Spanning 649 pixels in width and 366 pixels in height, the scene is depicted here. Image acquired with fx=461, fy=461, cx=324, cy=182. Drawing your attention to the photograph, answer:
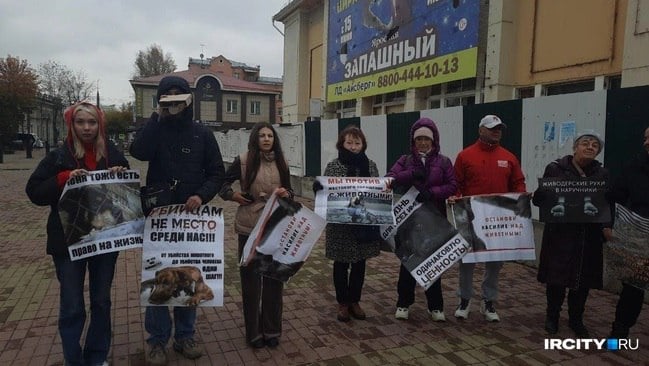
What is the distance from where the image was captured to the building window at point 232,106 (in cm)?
5022

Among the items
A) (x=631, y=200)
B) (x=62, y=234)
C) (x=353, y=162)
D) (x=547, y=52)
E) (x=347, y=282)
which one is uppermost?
(x=547, y=52)

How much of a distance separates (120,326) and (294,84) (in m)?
18.3

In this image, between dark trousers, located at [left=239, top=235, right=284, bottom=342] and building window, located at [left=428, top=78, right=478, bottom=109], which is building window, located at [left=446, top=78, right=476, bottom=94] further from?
dark trousers, located at [left=239, top=235, right=284, bottom=342]

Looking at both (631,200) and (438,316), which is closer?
(631,200)

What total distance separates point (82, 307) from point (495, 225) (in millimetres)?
3388

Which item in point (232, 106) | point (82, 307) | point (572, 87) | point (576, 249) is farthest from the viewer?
point (232, 106)

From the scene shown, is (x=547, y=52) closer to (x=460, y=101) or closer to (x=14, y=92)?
(x=460, y=101)

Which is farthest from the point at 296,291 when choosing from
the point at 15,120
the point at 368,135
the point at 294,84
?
the point at 15,120

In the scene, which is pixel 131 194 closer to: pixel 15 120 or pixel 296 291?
pixel 296 291

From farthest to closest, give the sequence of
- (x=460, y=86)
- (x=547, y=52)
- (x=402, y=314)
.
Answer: (x=460, y=86)
(x=547, y=52)
(x=402, y=314)

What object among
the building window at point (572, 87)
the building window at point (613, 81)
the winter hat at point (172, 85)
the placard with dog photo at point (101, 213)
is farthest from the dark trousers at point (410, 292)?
the building window at point (572, 87)

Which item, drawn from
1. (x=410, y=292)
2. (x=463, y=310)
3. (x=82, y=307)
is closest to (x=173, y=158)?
(x=82, y=307)

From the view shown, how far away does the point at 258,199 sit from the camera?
144 inches

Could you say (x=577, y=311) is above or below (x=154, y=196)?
below
